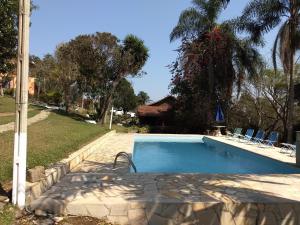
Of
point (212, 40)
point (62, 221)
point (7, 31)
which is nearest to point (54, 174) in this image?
point (62, 221)

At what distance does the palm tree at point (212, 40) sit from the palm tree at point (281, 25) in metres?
4.59

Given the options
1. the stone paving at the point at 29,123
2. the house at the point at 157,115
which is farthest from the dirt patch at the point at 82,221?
the house at the point at 157,115

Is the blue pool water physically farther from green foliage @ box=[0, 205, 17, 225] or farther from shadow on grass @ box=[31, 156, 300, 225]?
green foliage @ box=[0, 205, 17, 225]

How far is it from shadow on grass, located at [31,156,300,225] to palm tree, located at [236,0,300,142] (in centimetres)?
1463

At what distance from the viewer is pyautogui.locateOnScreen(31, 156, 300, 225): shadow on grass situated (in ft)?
21.8

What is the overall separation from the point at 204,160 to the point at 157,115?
24.1 meters

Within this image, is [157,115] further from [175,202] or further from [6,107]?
[175,202]

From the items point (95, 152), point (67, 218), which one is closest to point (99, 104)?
point (95, 152)

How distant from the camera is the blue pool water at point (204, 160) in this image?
13666mm

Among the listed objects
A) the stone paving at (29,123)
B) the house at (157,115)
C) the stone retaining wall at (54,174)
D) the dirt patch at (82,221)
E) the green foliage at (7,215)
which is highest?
the house at (157,115)

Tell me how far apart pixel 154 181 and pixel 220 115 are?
788 inches

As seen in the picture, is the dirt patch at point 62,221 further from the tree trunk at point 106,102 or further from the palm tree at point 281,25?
the tree trunk at point 106,102

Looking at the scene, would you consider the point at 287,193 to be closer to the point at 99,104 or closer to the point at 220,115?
the point at 220,115

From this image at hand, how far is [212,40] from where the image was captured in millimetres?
28641
